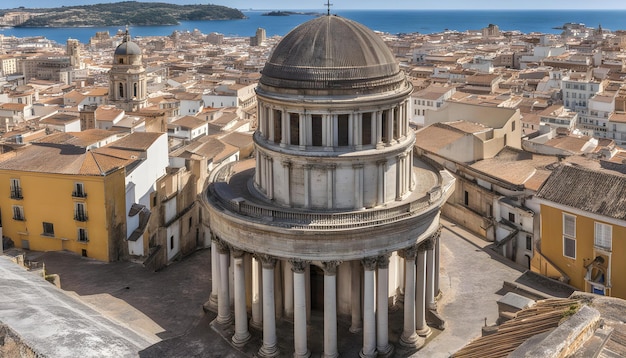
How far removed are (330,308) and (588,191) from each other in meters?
15.1

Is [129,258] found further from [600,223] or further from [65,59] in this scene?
[65,59]

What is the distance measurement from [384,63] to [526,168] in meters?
23.1

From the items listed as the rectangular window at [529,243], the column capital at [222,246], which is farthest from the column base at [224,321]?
the rectangular window at [529,243]

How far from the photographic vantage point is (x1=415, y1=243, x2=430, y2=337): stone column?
33156mm

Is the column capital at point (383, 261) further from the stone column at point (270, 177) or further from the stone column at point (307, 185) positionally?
the stone column at point (270, 177)

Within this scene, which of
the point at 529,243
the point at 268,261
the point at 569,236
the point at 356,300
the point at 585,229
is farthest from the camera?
the point at 529,243

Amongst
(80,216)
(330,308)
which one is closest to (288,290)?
(330,308)

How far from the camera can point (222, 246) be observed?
33281 mm

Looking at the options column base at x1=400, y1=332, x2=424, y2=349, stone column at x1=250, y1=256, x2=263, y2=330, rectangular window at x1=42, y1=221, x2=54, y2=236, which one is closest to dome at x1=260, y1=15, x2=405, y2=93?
stone column at x1=250, y1=256, x2=263, y2=330

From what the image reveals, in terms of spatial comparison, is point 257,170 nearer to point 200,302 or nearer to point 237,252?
point 237,252

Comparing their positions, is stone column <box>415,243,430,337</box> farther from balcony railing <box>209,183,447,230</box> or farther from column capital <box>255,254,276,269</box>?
column capital <box>255,254,276,269</box>

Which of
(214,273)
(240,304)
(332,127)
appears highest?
(332,127)

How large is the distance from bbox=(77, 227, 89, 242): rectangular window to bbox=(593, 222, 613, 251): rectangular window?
90.2ft

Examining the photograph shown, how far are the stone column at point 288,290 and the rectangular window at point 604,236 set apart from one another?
15.3 m
